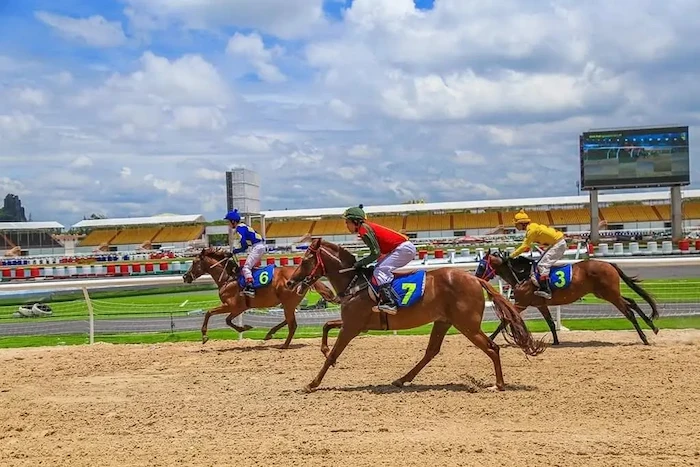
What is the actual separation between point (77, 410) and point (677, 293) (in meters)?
12.5

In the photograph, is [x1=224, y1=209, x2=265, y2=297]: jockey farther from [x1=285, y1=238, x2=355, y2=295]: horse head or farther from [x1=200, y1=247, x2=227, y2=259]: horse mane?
[x1=285, y1=238, x2=355, y2=295]: horse head

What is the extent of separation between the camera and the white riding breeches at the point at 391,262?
8.23 m

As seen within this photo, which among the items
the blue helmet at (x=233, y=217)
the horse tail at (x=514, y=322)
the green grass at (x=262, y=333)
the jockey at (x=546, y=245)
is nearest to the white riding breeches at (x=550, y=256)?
the jockey at (x=546, y=245)

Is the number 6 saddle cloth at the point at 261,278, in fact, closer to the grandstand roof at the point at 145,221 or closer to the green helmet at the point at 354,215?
the green helmet at the point at 354,215

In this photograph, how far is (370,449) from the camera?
572 centimetres

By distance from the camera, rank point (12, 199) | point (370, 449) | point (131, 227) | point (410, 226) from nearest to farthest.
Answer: point (370, 449) < point (410, 226) < point (131, 227) < point (12, 199)

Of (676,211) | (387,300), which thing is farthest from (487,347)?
(676,211)

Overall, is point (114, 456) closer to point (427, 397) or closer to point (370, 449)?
point (370, 449)

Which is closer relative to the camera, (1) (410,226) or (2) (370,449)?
(2) (370,449)

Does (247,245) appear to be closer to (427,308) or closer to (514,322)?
(427,308)

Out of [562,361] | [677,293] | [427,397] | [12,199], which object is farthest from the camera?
[12,199]

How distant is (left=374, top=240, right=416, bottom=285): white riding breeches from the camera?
8234 mm

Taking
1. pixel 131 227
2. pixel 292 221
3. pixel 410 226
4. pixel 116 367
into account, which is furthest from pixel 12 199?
pixel 116 367

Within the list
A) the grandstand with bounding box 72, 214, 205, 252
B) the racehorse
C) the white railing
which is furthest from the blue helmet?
the grandstand with bounding box 72, 214, 205, 252
